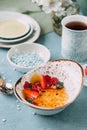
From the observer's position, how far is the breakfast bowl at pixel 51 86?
2.43ft

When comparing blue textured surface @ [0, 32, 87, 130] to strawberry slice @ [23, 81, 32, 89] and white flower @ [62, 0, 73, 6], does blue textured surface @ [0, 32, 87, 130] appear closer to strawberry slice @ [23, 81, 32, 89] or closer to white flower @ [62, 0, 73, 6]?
strawberry slice @ [23, 81, 32, 89]

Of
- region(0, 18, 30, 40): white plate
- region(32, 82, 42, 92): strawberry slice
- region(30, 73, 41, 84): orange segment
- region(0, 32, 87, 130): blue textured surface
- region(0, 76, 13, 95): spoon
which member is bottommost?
region(0, 32, 87, 130): blue textured surface

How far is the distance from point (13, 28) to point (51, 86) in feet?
A: 0.99

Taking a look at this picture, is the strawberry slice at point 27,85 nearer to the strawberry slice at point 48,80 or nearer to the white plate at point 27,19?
the strawberry slice at point 48,80

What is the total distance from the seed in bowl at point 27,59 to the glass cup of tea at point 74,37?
8 cm

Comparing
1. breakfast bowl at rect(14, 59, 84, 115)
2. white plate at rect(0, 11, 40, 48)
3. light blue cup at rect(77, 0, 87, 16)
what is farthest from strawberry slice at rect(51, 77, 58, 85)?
light blue cup at rect(77, 0, 87, 16)

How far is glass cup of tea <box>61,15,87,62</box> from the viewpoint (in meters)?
0.88

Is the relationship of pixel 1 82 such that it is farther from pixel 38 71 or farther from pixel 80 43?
pixel 80 43

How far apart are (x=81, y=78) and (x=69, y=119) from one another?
10cm

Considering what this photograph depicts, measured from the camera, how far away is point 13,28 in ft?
3.39

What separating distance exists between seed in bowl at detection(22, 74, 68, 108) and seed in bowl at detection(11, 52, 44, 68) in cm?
8

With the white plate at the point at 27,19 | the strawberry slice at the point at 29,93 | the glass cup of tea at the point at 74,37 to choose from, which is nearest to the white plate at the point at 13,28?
the white plate at the point at 27,19

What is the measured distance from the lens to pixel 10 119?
2.49 feet

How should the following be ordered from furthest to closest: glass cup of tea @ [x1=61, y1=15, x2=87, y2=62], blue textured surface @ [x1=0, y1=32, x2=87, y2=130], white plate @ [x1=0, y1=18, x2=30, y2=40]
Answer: white plate @ [x1=0, y1=18, x2=30, y2=40], glass cup of tea @ [x1=61, y1=15, x2=87, y2=62], blue textured surface @ [x1=0, y1=32, x2=87, y2=130]
